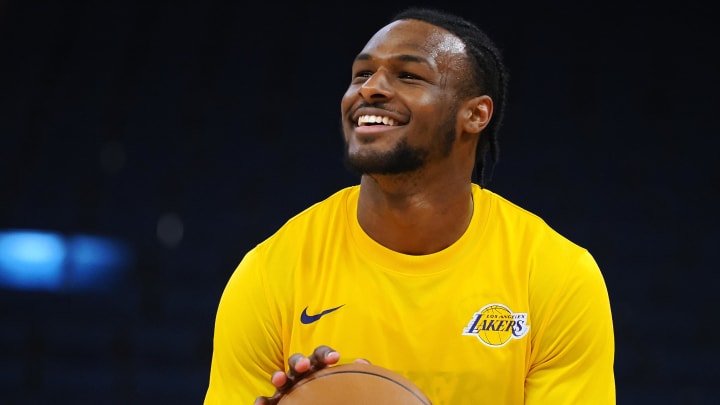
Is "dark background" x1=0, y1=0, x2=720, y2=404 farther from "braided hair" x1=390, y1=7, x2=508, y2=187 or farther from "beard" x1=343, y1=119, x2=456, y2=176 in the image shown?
"beard" x1=343, y1=119, x2=456, y2=176

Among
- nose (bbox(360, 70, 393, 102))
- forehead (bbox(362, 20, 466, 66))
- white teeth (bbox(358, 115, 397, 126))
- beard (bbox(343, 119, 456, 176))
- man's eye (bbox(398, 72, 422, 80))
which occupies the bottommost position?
beard (bbox(343, 119, 456, 176))

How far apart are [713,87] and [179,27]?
9.93ft

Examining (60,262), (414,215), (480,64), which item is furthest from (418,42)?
(60,262)

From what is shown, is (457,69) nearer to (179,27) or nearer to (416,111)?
(416,111)

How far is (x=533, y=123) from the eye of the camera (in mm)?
5406

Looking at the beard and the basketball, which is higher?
the beard

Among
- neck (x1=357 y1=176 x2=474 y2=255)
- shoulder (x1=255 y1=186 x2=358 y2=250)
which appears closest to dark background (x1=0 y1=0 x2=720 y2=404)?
shoulder (x1=255 y1=186 x2=358 y2=250)

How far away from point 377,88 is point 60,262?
3.14 meters

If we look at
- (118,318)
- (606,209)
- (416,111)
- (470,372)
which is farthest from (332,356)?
(606,209)

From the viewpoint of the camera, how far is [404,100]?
2061mm

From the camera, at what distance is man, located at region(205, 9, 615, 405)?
6.88 feet

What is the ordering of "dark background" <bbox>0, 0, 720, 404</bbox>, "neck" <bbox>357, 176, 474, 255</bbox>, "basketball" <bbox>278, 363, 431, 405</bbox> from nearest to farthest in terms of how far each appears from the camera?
1. "basketball" <bbox>278, 363, 431, 405</bbox>
2. "neck" <bbox>357, 176, 474, 255</bbox>
3. "dark background" <bbox>0, 0, 720, 404</bbox>

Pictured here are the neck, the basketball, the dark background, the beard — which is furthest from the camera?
the dark background

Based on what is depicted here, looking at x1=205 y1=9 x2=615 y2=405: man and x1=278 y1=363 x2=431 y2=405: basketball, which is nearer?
x1=278 y1=363 x2=431 y2=405: basketball
